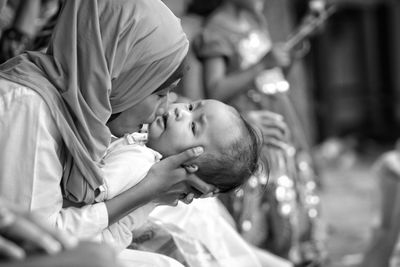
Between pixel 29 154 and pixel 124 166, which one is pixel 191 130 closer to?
pixel 124 166

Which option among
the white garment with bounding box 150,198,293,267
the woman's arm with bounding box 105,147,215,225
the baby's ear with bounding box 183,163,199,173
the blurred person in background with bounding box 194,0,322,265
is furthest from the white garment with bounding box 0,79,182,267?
the blurred person in background with bounding box 194,0,322,265

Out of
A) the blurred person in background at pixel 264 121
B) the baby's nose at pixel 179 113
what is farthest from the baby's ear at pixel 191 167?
the blurred person in background at pixel 264 121

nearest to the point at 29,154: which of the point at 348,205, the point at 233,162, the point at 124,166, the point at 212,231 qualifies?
the point at 124,166

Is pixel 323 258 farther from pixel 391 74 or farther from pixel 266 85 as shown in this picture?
pixel 391 74

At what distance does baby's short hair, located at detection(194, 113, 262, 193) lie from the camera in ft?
6.94

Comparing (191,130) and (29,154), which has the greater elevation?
(29,154)

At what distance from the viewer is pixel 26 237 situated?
1269mm

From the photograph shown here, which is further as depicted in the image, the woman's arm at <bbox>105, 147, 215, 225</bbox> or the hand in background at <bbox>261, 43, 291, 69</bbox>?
the hand in background at <bbox>261, 43, 291, 69</bbox>

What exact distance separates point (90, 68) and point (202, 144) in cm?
48

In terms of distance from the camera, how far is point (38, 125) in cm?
175

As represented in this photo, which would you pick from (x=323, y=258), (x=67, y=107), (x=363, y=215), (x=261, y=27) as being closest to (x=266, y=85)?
(x=261, y=27)

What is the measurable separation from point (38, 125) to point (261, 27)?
2.44 m

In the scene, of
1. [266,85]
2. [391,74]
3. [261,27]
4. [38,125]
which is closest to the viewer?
[38,125]

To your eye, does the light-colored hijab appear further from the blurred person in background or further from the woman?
the blurred person in background
